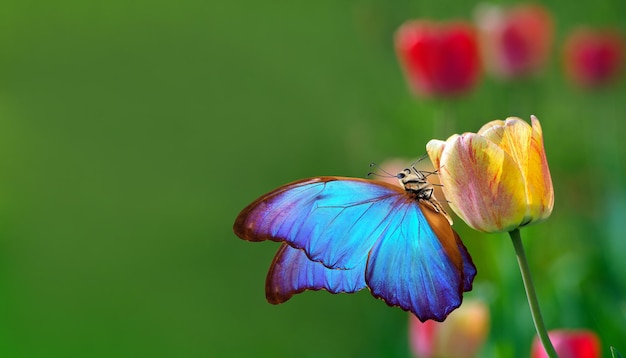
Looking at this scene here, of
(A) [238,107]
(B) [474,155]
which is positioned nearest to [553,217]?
(A) [238,107]

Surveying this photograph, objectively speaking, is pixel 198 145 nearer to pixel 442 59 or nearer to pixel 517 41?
pixel 517 41

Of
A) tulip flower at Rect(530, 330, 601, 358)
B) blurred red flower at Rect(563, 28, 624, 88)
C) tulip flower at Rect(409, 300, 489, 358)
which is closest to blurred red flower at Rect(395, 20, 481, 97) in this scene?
tulip flower at Rect(409, 300, 489, 358)

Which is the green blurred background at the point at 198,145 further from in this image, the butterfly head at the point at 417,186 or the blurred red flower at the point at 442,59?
the butterfly head at the point at 417,186

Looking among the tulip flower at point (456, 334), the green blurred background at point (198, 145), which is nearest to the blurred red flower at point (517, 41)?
the green blurred background at point (198, 145)

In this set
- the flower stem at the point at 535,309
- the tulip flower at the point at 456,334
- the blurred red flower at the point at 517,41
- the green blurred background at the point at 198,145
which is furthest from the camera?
the green blurred background at the point at 198,145

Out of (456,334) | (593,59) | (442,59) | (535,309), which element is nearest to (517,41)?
(593,59)

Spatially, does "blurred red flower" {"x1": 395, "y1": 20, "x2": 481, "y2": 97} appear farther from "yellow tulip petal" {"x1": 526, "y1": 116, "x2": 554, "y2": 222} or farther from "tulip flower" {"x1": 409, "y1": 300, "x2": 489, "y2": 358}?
"yellow tulip petal" {"x1": 526, "y1": 116, "x2": 554, "y2": 222}
